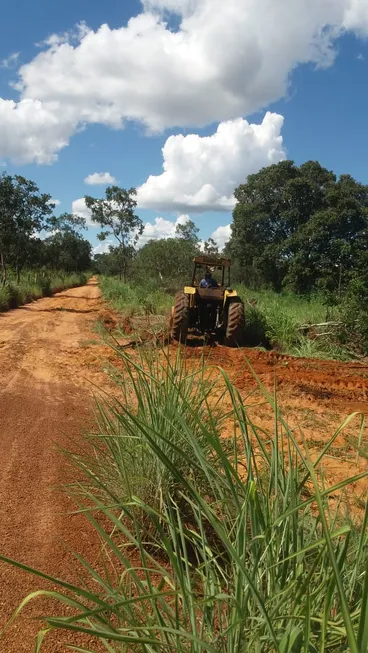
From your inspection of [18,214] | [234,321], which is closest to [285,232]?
[18,214]

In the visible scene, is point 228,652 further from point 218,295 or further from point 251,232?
point 251,232

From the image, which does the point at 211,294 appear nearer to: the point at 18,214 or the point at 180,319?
the point at 180,319

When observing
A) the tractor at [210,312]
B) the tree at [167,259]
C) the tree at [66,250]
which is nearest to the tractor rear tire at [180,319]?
the tractor at [210,312]

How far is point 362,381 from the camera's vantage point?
793 centimetres

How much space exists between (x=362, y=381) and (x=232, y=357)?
2.47m

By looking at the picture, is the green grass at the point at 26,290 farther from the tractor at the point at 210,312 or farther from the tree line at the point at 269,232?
the tractor at the point at 210,312

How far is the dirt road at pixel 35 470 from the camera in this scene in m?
2.35

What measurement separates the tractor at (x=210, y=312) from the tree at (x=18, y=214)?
1260 cm

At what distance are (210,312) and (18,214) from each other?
14134 millimetres

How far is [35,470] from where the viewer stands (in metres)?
3.60

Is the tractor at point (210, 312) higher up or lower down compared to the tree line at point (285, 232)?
lower down

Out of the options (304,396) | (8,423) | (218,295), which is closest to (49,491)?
(8,423)

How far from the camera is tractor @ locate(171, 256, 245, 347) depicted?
10258 millimetres

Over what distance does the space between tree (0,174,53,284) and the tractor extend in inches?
496
